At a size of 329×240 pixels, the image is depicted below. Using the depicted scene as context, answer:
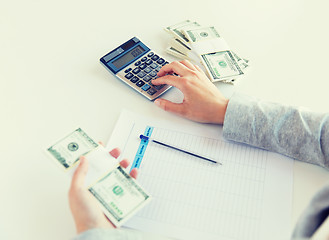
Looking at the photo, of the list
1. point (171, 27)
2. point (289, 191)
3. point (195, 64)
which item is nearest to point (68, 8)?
point (171, 27)

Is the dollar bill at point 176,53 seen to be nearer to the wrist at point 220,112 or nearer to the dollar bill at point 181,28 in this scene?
the dollar bill at point 181,28

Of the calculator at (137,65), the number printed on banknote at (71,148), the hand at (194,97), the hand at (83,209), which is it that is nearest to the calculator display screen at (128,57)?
the calculator at (137,65)

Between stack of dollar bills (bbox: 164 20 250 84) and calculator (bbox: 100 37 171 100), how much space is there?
0.07 m

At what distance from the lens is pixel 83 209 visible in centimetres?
78

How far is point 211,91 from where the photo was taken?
104 centimetres

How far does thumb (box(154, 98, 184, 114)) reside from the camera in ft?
3.35

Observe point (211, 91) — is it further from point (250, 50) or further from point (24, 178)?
point (24, 178)

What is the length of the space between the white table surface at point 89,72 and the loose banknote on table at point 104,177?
0.06 m

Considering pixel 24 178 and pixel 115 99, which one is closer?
pixel 24 178

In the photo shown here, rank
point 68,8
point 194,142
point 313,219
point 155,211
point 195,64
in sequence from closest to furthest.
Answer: point 313,219 → point 155,211 → point 194,142 → point 195,64 → point 68,8

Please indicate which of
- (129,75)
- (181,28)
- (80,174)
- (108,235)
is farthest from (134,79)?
(108,235)

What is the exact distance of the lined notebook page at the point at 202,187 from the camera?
2.69ft

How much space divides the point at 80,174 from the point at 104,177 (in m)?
0.05

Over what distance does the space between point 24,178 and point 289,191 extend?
0.57 m
